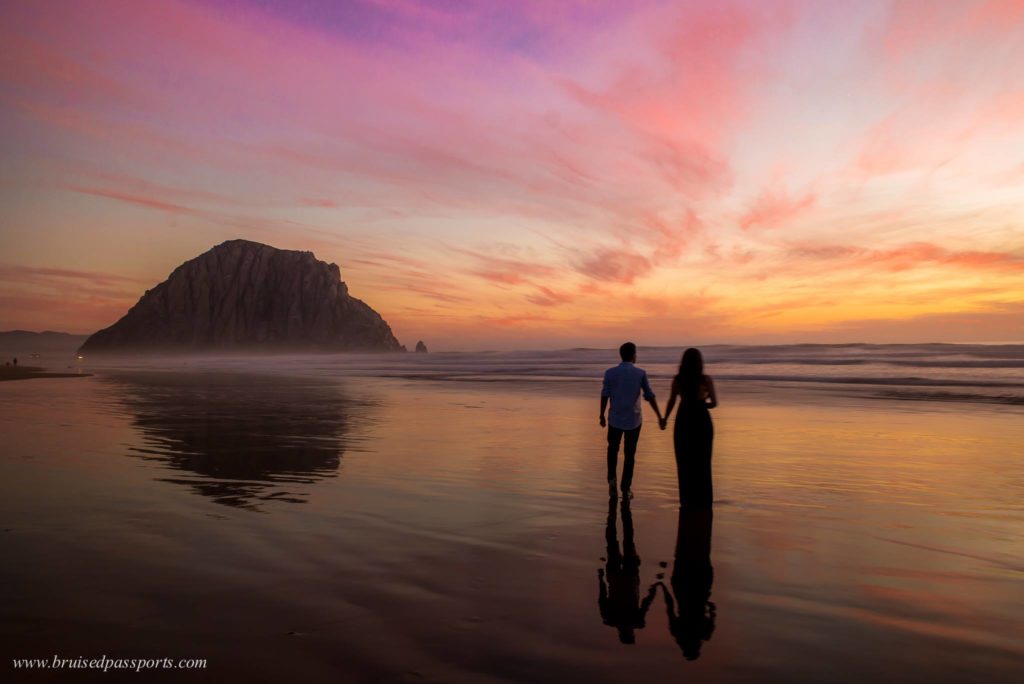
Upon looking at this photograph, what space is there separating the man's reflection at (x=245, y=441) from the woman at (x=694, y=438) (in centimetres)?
552

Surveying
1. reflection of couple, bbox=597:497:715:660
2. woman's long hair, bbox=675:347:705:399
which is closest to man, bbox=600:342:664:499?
woman's long hair, bbox=675:347:705:399

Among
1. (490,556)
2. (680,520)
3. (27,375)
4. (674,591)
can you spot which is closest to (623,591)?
(674,591)

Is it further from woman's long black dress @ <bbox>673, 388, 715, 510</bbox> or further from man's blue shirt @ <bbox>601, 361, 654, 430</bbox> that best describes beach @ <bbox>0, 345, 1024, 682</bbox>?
man's blue shirt @ <bbox>601, 361, 654, 430</bbox>

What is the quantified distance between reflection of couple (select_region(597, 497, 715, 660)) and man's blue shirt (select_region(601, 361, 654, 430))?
2494 mm

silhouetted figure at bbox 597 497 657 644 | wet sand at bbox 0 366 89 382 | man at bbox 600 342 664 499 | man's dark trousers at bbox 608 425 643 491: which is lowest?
silhouetted figure at bbox 597 497 657 644

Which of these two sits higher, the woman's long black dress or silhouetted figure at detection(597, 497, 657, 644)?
the woman's long black dress

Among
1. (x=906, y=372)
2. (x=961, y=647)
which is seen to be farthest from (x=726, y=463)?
(x=906, y=372)

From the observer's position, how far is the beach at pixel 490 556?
14.5 feet

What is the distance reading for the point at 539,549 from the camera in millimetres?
6957

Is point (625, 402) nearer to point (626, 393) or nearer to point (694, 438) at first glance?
point (626, 393)

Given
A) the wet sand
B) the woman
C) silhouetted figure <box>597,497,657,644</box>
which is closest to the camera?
silhouetted figure <box>597,497,657,644</box>

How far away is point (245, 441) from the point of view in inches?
605

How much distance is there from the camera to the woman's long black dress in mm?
8859

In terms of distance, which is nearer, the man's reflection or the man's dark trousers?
the man's dark trousers
